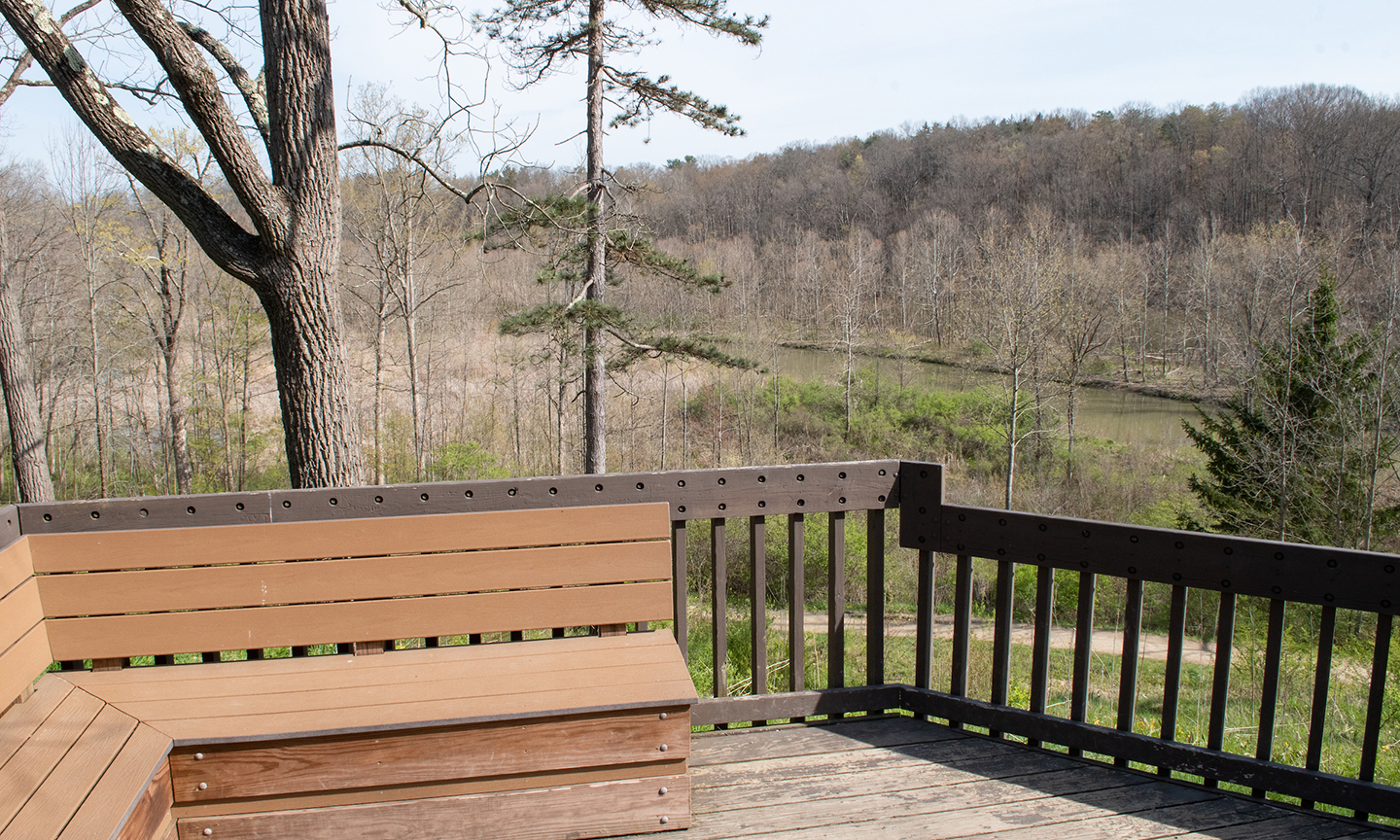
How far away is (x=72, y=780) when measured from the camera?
5.86 feet

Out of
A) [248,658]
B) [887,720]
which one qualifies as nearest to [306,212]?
[248,658]

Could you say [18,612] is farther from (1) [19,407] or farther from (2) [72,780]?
→ (1) [19,407]

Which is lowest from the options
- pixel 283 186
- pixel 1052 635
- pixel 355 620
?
pixel 1052 635

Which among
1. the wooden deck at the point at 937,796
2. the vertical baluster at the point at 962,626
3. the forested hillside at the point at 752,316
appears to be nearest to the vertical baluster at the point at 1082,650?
the wooden deck at the point at 937,796

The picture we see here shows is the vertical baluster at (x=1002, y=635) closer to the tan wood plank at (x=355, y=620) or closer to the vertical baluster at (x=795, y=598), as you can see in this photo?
the vertical baluster at (x=795, y=598)

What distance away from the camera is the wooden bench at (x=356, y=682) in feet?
6.56

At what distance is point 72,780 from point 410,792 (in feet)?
2.33

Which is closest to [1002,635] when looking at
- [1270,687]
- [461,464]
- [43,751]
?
[1270,687]

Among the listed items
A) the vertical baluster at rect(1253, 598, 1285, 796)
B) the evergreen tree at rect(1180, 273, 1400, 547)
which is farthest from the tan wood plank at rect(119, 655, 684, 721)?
the evergreen tree at rect(1180, 273, 1400, 547)

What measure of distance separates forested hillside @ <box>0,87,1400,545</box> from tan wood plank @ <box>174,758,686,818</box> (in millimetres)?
5730

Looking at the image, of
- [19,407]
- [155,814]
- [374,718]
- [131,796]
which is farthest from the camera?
[19,407]

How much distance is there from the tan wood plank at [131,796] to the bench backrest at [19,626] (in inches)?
15.7

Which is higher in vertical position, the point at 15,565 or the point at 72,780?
the point at 15,565

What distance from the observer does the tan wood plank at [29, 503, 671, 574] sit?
7.73 feet
